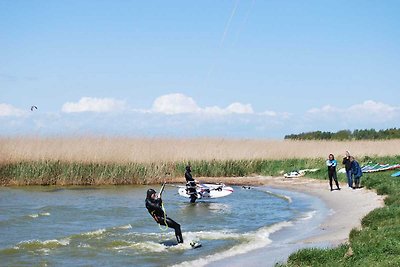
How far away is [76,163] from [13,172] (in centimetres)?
350

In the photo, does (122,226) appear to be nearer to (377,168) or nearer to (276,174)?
(377,168)

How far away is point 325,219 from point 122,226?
684cm

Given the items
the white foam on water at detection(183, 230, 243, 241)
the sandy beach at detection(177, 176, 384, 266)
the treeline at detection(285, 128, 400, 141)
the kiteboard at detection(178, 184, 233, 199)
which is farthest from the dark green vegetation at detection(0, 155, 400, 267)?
the treeline at detection(285, 128, 400, 141)

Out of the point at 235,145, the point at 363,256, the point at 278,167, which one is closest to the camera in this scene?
the point at 363,256

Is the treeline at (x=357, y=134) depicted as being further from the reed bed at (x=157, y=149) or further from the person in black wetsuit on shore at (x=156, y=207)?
the person in black wetsuit on shore at (x=156, y=207)

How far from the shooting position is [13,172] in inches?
1230

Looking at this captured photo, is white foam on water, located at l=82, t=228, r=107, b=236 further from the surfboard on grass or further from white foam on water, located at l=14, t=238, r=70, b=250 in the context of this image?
the surfboard on grass

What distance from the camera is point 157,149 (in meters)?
36.4

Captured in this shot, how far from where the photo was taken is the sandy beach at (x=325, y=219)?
42.1 feet

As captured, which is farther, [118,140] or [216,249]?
[118,140]

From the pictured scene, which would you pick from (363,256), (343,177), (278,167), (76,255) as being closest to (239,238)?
(76,255)

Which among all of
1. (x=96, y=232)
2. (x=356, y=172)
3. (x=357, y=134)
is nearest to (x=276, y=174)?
(x=356, y=172)

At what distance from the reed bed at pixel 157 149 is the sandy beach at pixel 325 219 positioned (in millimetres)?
6254

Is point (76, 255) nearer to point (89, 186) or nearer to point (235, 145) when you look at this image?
point (89, 186)
